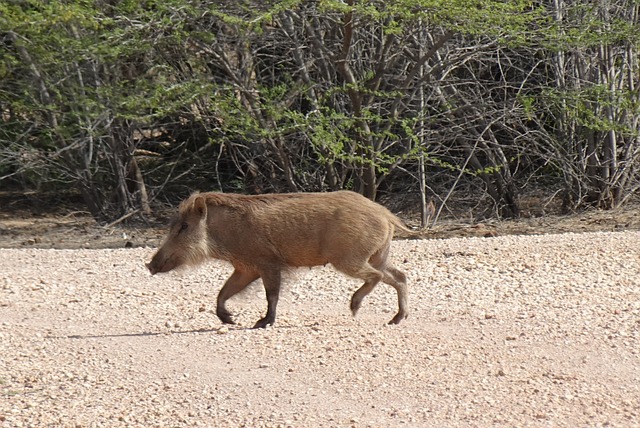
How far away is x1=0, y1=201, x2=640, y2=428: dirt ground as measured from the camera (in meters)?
5.71

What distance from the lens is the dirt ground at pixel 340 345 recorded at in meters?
5.71

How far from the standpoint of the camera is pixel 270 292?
793 centimetres

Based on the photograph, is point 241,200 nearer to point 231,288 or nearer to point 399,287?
point 231,288

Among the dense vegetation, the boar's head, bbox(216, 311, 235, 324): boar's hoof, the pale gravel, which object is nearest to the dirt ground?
the pale gravel

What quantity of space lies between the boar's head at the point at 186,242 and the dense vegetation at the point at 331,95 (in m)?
3.84

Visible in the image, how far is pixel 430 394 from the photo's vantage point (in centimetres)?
590

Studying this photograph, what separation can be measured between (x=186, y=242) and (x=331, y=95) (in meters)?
5.69

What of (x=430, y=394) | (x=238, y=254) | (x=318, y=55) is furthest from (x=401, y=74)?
(x=430, y=394)

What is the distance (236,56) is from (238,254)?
641 cm

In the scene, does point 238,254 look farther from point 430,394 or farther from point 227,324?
point 430,394

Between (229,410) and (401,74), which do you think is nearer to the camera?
(229,410)

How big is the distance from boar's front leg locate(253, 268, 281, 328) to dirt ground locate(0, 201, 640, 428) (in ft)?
0.34

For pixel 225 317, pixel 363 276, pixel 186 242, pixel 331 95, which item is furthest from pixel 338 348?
pixel 331 95

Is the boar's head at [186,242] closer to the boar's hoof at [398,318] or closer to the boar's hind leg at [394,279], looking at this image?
the boar's hind leg at [394,279]
